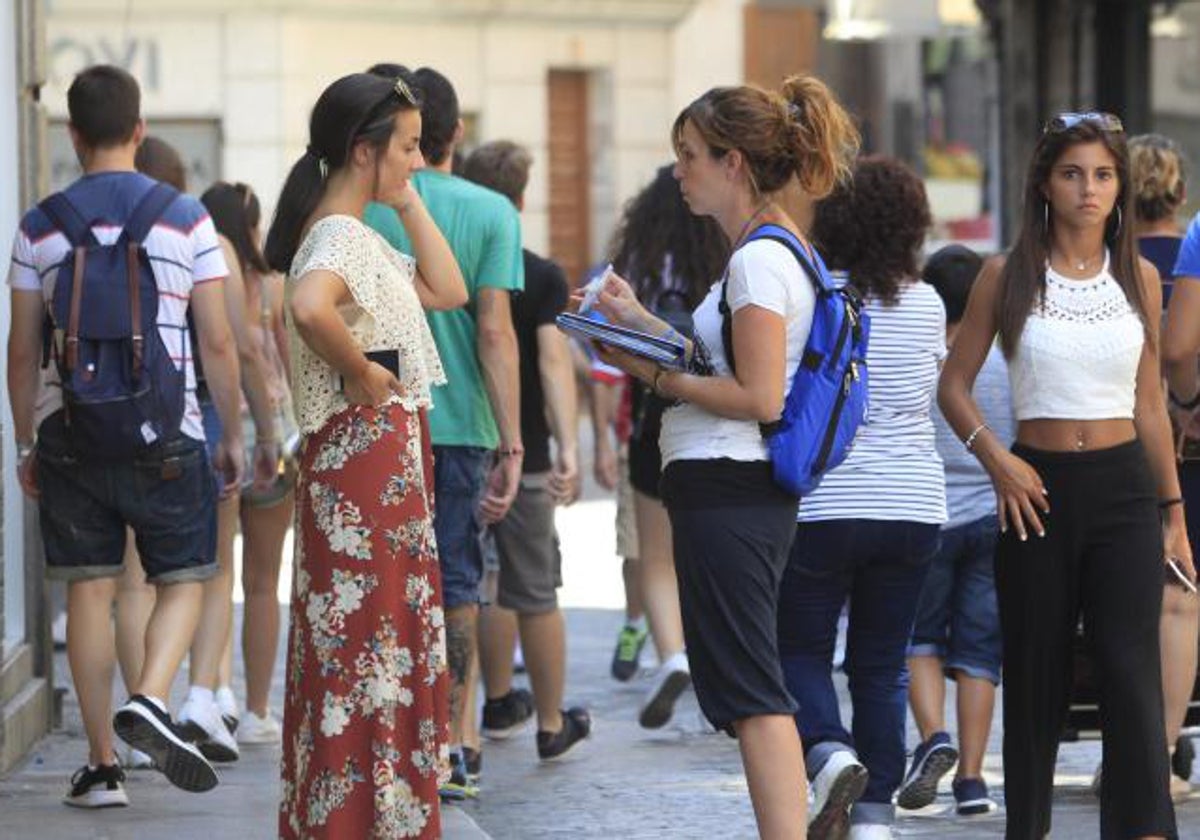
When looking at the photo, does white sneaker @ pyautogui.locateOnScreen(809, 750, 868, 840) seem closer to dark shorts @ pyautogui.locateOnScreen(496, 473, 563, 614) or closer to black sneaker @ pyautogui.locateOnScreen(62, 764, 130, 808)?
black sneaker @ pyautogui.locateOnScreen(62, 764, 130, 808)

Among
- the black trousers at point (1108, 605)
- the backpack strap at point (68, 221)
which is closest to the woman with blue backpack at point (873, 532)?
the black trousers at point (1108, 605)

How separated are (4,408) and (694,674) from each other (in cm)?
319

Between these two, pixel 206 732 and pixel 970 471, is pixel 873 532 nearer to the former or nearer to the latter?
pixel 970 471

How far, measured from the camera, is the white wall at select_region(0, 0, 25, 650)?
856cm

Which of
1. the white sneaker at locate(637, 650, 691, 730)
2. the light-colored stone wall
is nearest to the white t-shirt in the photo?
the white sneaker at locate(637, 650, 691, 730)

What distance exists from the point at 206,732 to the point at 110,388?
143 centimetres

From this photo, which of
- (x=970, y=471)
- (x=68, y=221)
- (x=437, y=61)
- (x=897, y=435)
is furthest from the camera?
(x=437, y=61)

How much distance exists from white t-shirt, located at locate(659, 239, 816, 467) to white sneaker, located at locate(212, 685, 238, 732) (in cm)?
328

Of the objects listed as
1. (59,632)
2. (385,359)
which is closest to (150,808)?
(385,359)

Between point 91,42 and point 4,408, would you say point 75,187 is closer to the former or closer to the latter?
point 4,408

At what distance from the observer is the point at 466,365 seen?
310 inches

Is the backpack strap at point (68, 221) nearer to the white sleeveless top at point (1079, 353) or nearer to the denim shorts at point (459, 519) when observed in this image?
the denim shorts at point (459, 519)

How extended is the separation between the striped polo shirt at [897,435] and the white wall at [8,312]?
9.44 feet

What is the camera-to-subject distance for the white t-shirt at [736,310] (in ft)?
19.4
